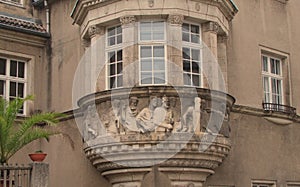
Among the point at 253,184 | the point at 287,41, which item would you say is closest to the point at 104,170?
the point at 253,184

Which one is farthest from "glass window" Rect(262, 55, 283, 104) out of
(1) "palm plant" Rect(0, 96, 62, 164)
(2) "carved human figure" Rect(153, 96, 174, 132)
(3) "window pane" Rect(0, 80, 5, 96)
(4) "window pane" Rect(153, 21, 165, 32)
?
(3) "window pane" Rect(0, 80, 5, 96)

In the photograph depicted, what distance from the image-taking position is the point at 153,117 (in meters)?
14.3

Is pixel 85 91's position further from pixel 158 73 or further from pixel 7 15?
pixel 7 15

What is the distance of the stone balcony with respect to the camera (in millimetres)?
14266

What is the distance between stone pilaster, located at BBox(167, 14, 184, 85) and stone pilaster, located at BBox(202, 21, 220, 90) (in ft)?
3.00

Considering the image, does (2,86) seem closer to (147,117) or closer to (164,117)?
(147,117)

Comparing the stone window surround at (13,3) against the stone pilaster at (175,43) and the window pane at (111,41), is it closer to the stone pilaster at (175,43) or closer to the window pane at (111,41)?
the window pane at (111,41)

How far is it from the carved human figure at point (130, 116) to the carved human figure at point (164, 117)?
531mm

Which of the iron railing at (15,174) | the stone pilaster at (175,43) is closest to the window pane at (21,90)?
the stone pilaster at (175,43)

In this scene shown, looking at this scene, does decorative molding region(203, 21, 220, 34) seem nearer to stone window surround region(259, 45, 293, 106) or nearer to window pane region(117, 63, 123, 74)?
window pane region(117, 63, 123, 74)

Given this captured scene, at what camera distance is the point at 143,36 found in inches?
604

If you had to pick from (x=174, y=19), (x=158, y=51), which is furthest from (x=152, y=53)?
(x=174, y=19)

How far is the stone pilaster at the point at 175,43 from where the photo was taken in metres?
14.9

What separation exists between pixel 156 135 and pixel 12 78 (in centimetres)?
614
